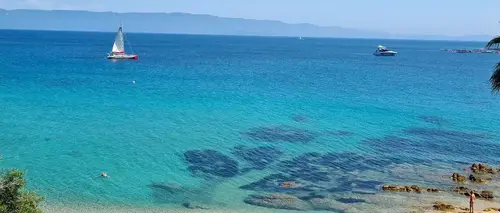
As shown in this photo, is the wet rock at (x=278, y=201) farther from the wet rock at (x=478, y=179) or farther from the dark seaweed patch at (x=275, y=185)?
the wet rock at (x=478, y=179)

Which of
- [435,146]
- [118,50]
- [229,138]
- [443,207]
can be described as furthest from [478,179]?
[118,50]

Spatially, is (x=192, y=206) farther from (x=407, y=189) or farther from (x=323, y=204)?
(x=407, y=189)

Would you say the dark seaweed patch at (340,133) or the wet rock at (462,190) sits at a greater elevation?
the dark seaweed patch at (340,133)

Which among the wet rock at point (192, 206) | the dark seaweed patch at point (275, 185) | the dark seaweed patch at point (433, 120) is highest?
the dark seaweed patch at point (433, 120)

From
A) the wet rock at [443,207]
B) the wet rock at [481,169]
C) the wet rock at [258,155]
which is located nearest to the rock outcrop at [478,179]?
the wet rock at [481,169]

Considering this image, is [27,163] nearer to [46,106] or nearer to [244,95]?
[46,106]
